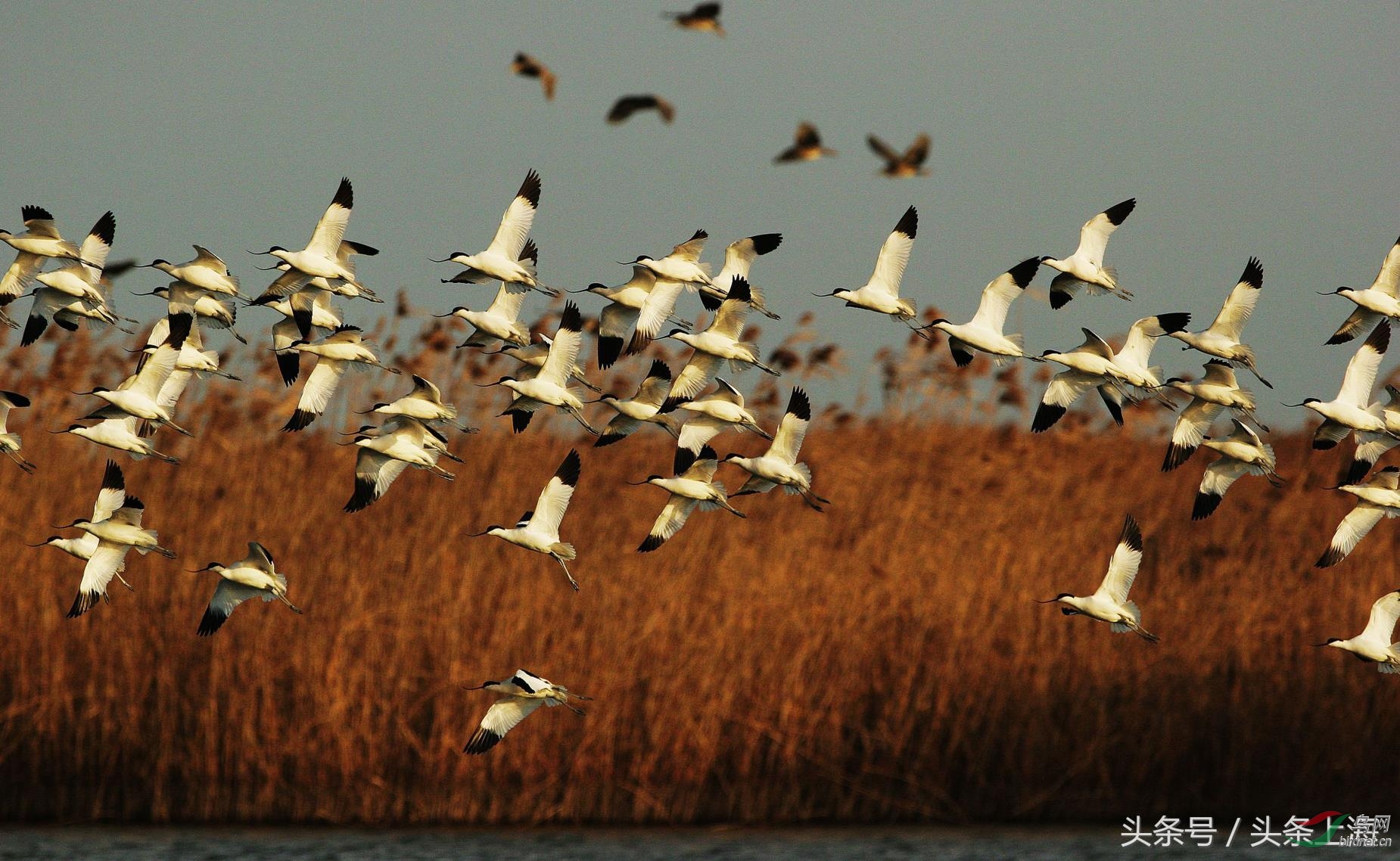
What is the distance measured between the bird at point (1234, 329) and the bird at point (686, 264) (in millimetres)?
2660

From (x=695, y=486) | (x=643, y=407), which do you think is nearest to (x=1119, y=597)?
(x=695, y=486)

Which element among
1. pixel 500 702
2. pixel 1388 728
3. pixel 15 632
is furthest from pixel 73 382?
pixel 1388 728

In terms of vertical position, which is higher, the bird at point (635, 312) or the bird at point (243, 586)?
the bird at point (635, 312)

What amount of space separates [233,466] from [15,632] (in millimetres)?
2231

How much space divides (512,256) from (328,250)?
1.06 metres

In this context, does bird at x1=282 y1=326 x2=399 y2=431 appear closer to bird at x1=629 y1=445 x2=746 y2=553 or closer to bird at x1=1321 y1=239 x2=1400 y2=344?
bird at x1=629 y1=445 x2=746 y2=553

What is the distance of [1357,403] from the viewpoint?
9.63m

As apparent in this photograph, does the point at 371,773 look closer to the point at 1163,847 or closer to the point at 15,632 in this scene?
the point at 15,632

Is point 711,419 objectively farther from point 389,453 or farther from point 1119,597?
point 1119,597

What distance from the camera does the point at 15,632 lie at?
11.1m

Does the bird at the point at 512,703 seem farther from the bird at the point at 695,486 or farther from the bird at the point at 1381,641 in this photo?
the bird at the point at 1381,641

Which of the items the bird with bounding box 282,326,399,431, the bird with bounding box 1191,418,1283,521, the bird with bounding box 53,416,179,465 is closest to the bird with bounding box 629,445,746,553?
the bird with bounding box 282,326,399,431

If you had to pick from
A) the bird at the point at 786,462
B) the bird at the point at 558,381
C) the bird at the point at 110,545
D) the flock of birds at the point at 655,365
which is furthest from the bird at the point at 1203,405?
the bird at the point at 110,545

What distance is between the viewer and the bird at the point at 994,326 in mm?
9336
